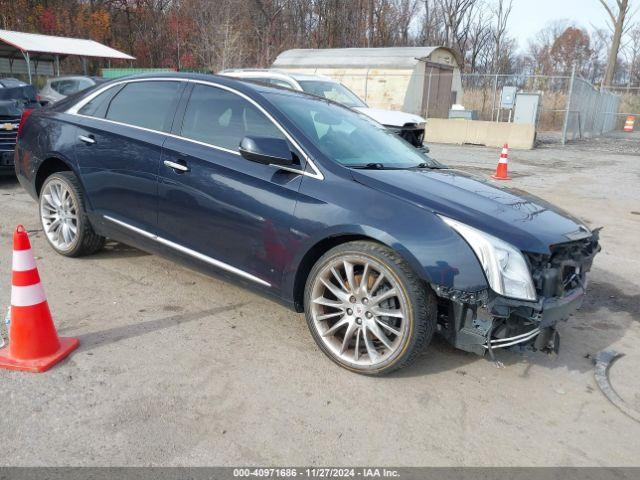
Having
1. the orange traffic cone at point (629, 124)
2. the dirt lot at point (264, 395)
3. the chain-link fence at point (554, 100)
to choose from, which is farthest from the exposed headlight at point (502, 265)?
the orange traffic cone at point (629, 124)

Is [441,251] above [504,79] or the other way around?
the other way around

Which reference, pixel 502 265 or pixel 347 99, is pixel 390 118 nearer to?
pixel 347 99

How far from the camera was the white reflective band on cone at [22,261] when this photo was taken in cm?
297

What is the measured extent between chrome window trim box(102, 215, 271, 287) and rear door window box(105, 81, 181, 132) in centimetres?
81

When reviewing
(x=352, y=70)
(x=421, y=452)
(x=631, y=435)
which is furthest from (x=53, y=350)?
(x=352, y=70)

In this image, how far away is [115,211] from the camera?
4.31 meters

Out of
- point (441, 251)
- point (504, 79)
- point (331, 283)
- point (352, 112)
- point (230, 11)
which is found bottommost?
point (331, 283)

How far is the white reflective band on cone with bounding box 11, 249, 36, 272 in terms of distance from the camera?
2.97 meters

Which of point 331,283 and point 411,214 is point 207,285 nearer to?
point 331,283

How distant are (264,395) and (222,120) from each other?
1.98 meters

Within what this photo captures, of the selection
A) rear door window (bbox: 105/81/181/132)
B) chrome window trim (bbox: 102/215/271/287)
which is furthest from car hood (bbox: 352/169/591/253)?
rear door window (bbox: 105/81/181/132)

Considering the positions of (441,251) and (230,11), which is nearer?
(441,251)

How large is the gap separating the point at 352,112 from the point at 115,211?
7.09 feet

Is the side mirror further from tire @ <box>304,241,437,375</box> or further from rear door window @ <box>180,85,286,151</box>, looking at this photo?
tire @ <box>304,241,437,375</box>
